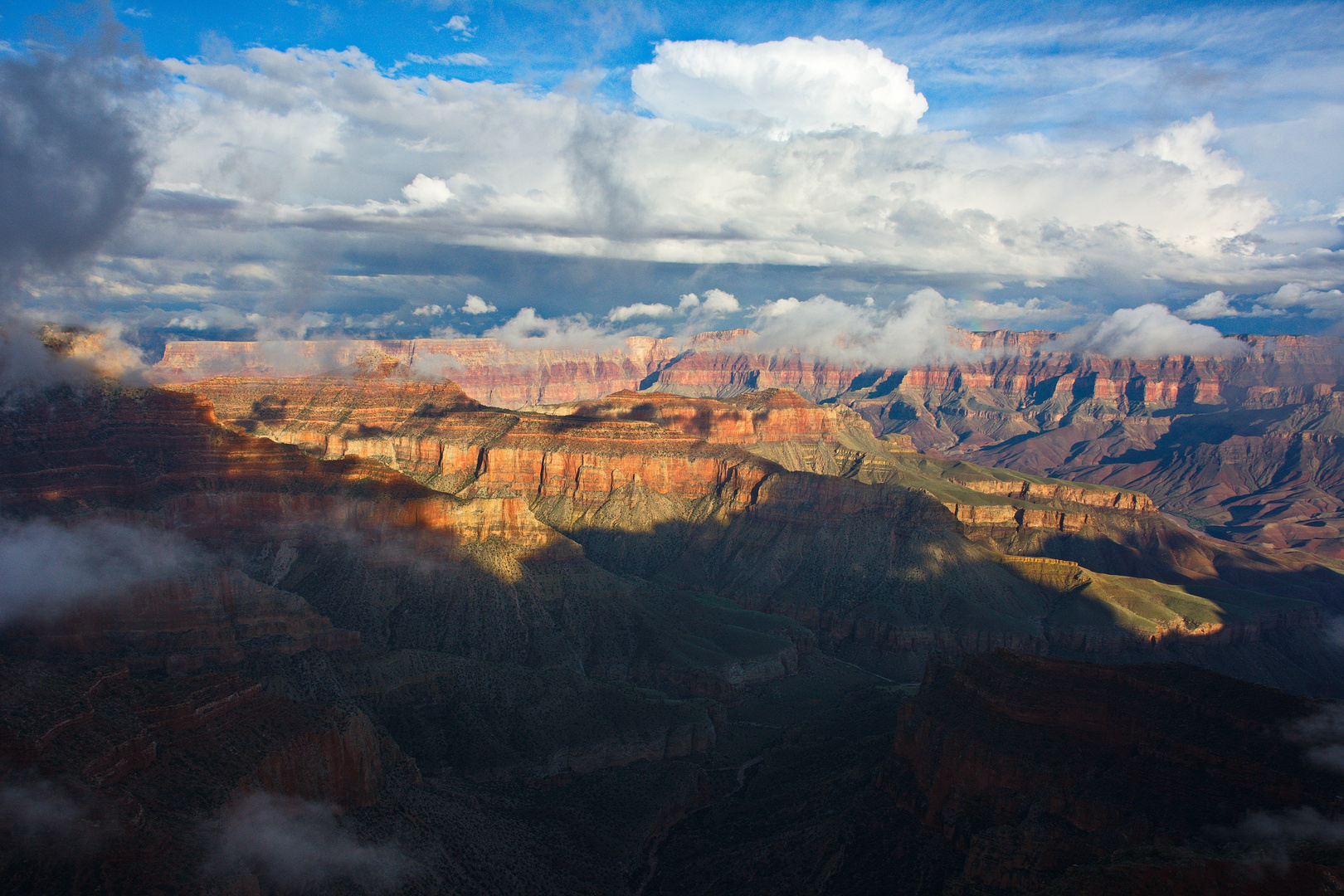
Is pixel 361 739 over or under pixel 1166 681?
under

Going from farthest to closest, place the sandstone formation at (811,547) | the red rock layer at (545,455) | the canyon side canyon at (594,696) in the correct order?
the red rock layer at (545,455), the sandstone formation at (811,547), the canyon side canyon at (594,696)

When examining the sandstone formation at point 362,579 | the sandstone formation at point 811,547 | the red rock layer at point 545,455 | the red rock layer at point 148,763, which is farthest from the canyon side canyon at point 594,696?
the red rock layer at point 545,455

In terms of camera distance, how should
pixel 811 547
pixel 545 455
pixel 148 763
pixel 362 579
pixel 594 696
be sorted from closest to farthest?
pixel 148 763, pixel 594 696, pixel 362 579, pixel 811 547, pixel 545 455

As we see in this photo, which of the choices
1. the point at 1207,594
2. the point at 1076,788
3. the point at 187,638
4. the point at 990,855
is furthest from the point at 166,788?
the point at 1207,594

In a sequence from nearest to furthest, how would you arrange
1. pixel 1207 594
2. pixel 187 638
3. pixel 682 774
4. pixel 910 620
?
pixel 187 638 < pixel 682 774 < pixel 910 620 < pixel 1207 594

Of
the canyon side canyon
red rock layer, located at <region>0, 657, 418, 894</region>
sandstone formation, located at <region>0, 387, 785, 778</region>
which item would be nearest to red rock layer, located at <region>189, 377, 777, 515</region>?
the canyon side canyon

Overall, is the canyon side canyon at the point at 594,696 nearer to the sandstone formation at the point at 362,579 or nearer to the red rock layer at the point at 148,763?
the red rock layer at the point at 148,763

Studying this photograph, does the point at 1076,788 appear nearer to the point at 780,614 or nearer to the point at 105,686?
the point at 105,686

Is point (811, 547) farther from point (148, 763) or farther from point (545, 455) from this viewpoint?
point (148, 763)

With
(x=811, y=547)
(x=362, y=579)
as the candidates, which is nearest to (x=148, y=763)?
(x=362, y=579)
